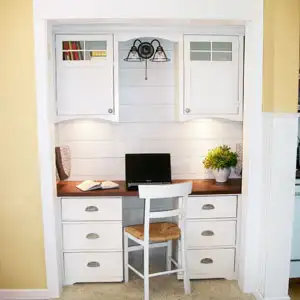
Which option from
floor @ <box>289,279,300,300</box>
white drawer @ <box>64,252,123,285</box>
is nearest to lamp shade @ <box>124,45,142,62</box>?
white drawer @ <box>64,252,123,285</box>

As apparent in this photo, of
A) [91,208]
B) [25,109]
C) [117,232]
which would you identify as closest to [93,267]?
[117,232]

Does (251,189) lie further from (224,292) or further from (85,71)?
(85,71)

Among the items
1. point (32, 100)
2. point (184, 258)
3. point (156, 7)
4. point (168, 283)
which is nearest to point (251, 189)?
point (184, 258)

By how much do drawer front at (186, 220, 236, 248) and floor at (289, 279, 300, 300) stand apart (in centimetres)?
59

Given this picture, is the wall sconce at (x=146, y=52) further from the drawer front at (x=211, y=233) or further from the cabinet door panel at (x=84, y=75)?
the drawer front at (x=211, y=233)

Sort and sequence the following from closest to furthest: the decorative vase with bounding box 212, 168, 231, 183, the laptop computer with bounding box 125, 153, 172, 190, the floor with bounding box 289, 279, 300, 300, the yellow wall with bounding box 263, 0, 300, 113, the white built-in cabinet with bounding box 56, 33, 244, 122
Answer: the yellow wall with bounding box 263, 0, 300, 113 → the floor with bounding box 289, 279, 300, 300 → the white built-in cabinet with bounding box 56, 33, 244, 122 → the laptop computer with bounding box 125, 153, 172, 190 → the decorative vase with bounding box 212, 168, 231, 183

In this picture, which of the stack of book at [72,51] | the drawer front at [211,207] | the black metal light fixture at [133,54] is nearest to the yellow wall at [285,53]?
the drawer front at [211,207]

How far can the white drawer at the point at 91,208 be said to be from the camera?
10.2 ft

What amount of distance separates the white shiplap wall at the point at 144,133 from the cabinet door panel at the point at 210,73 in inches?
12.4

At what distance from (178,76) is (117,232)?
1.41 m

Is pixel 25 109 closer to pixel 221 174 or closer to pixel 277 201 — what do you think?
pixel 221 174

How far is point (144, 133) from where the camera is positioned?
358 cm

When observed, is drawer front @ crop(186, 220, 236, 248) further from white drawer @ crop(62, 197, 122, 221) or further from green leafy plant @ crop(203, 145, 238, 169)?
white drawer @ crop(62, 197, 122, 221)

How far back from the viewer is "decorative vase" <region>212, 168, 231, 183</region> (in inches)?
133
